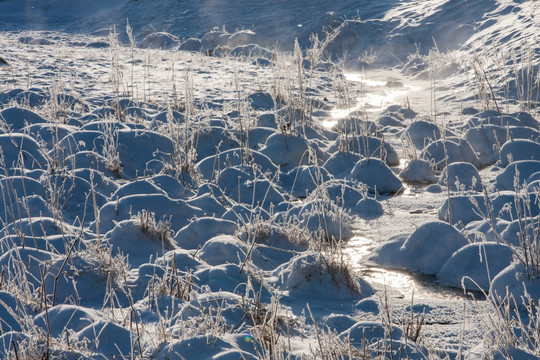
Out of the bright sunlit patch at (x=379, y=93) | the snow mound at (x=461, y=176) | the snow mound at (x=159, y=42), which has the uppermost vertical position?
the snow mound at (x=159, y=42)

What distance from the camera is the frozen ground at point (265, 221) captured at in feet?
7.61

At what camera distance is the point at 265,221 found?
3.75 metres

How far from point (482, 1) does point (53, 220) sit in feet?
40.2

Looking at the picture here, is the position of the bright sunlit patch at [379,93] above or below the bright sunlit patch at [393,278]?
above

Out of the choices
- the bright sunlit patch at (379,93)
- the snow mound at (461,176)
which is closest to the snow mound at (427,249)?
the snow mound at (461,176)

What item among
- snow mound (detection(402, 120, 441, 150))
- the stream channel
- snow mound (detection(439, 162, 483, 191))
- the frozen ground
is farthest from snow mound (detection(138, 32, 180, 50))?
snow mound (detection(439, 162, 483, 191))

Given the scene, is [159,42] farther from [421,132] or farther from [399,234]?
[399,234]

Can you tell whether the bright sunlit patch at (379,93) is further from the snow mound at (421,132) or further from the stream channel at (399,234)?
the snow mound at (421,132)

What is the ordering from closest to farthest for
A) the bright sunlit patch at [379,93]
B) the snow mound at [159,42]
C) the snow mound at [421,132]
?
the snow mound at [421,132], the bright sunlit patch at [379,93], the snow mound at [159,42]

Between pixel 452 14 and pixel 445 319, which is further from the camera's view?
pixel 452 14

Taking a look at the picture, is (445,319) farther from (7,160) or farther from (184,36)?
(184,36)

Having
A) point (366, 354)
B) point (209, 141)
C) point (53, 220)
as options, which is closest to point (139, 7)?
point (209, 141)

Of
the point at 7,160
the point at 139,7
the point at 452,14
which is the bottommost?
the point at 7,160

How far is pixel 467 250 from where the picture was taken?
10.5 feet
